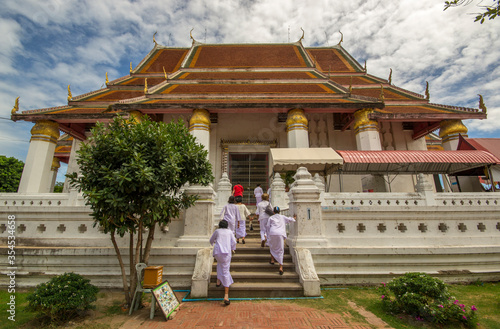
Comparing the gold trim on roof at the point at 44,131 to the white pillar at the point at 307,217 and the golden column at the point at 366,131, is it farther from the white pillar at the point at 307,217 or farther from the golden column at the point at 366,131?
the golden column at the point at 366,131

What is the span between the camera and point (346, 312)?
147 inches

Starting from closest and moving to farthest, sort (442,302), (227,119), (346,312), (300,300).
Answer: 1. (442,302)
2. (346,312)
3. (300,300)
4. (227,119)

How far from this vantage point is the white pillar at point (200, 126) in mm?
10070

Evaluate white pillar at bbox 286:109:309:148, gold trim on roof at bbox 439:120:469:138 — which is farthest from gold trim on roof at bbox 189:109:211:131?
gold trim on roof at bbox 439:120:469:138

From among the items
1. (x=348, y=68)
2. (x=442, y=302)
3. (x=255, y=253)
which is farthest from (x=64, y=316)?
(x=348, y=68)

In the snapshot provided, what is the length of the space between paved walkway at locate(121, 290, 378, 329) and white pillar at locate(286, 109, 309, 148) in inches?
274

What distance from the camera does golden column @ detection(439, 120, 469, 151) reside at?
10.7 meters

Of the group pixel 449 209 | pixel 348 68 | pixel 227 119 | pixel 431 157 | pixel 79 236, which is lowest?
pixel 79 236

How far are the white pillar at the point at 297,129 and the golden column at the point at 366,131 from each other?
2.18 metres

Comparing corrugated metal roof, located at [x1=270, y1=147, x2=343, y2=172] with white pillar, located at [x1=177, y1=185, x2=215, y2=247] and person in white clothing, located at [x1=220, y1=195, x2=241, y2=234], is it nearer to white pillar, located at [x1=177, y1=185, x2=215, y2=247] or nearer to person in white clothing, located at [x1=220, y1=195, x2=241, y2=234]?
person in white clothing, located at [x1=220, y1=195, x2=241, y2=234]

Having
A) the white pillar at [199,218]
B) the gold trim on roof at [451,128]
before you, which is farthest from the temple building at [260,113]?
the white pillar at [199,218]

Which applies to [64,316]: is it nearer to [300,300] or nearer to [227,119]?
[300,300]

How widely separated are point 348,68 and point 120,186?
1581 cm

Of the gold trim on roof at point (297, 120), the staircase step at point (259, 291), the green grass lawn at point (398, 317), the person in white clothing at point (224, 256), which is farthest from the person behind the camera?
the gold trim on roof at point (297, 120)
